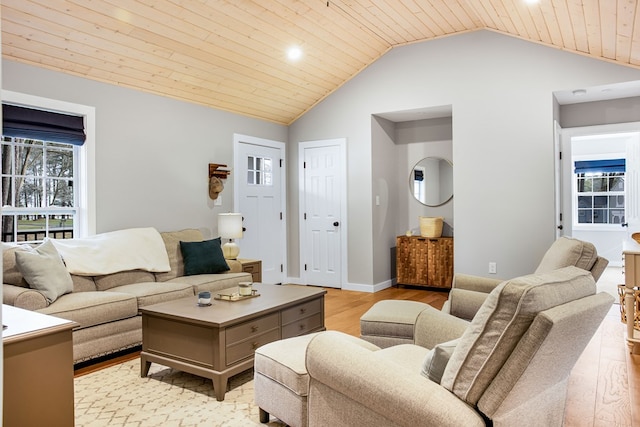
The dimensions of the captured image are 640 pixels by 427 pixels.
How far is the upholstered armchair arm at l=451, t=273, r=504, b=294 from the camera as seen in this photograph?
332cm

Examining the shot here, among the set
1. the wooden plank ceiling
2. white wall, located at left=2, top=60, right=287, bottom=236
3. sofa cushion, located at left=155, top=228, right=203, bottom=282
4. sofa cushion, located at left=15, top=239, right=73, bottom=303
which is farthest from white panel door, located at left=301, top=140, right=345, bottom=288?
sofa cushion, located at left=15, top=239, right=73, bottom=303

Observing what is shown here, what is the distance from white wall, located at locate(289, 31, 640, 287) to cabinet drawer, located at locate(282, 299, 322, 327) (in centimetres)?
247

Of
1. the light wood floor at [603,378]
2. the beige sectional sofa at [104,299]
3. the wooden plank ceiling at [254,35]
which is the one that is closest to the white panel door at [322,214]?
the wooden plank ceiling at [254,35]

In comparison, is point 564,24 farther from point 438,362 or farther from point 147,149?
point 147,149

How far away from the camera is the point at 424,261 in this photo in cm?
609

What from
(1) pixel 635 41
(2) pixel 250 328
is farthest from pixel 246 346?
(1) pixel 635 41

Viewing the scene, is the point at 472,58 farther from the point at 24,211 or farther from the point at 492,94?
the point at 24,211

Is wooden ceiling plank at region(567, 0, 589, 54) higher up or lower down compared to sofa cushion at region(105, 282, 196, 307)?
higher up

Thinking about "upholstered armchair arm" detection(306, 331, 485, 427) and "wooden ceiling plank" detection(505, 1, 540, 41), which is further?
"wooden ceiling plank" detection(505, 1, 540, 41)

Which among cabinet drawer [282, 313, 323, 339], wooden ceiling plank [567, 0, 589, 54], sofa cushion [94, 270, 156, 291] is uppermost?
wooden ceiling plank [567, 0, 589, 54]

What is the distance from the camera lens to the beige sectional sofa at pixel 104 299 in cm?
313

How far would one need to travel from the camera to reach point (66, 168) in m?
4.29

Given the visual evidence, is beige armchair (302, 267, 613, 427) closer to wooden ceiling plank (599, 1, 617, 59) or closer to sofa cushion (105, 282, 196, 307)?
sofa cushion (105, 282, 196, 307)

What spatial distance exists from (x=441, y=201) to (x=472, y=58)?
1940mm
